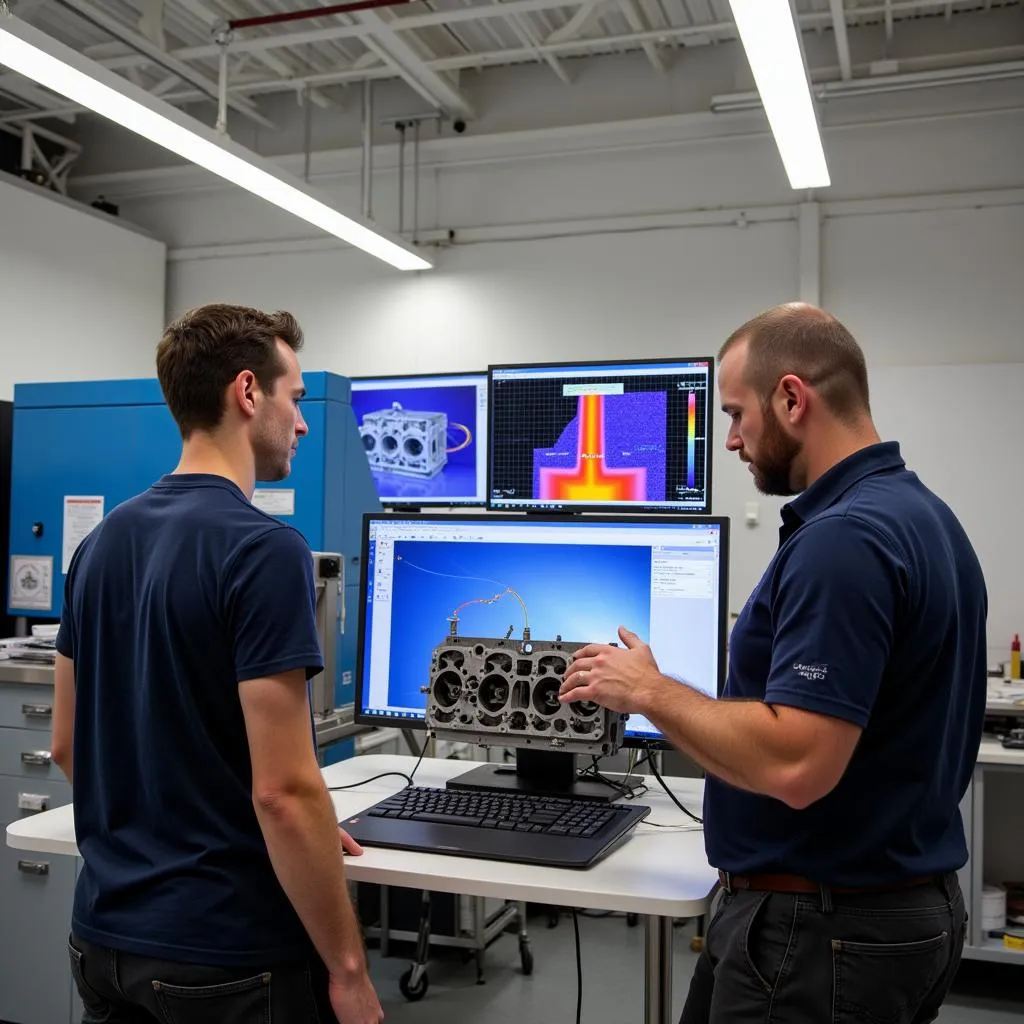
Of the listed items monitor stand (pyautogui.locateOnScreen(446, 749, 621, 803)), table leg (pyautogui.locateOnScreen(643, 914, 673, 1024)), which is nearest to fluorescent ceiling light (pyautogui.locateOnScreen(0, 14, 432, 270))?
monitor stand (pyautogui.locateOnScreen(446, 749, 621, 803))

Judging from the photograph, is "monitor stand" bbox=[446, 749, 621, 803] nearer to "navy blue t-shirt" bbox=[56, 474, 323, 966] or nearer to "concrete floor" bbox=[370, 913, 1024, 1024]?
"navy blue t-shirt" bbox=[56, 474, 323, 966]

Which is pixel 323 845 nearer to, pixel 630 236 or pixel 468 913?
pixel 468 913

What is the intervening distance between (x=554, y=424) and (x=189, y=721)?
1.28m

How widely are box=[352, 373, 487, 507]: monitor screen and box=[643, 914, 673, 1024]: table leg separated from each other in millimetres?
1773

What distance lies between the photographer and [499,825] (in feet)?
5.03

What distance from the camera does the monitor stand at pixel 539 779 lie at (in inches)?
68.7

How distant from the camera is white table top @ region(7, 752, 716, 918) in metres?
1.30

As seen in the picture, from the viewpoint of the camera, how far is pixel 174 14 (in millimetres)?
4520

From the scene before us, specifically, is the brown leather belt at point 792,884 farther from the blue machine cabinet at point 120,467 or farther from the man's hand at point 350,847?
the blue machine cabinet at point 120,467

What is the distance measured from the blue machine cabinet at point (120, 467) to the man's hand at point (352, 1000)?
4.01 feet

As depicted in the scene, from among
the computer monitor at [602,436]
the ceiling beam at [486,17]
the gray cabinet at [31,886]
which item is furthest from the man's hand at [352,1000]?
the ceiling beam at [486,17]

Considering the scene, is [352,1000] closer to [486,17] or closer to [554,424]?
[554,424]

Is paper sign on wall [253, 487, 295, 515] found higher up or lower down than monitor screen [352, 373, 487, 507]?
lower down

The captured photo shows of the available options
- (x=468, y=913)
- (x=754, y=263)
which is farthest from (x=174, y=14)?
(x=468, y=913)
